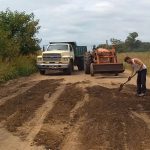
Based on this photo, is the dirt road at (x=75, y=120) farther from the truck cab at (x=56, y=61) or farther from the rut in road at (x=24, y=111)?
the truck cab at (x=56, y=61)

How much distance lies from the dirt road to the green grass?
8090 millimetres

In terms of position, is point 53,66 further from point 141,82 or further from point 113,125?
point 113,125

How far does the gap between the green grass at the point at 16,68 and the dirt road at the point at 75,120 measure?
8.09 metres

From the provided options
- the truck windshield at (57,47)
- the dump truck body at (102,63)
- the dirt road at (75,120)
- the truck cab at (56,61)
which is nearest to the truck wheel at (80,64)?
the truck windshield at (57,47)

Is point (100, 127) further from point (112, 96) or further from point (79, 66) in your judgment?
point (79, 66)

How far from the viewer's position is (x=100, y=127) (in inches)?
461

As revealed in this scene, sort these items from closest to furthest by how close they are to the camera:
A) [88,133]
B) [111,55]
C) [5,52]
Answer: [88,133], [111,55], [5,52]

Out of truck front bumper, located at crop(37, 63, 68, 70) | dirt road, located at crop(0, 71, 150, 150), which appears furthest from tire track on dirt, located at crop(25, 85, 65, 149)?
truck front bumper, located at crop(37, 63, 68, 70)

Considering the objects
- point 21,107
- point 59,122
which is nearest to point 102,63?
point 21,107

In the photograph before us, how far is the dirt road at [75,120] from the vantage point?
33.2ft

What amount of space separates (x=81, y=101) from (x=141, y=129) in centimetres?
524

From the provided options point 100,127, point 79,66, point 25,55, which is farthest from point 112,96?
point 25,55

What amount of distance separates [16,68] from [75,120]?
1951cm

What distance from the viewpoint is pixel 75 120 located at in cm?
1277
